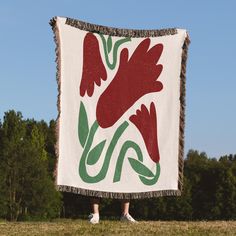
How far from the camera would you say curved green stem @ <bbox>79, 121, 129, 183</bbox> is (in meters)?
14.3

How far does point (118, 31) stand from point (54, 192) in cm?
5674

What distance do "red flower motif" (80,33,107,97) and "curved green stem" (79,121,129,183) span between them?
812 mm

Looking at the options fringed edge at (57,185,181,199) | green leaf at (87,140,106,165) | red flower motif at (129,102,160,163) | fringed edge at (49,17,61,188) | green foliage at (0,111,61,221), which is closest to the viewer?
fringed edge at (49,17,61,188)

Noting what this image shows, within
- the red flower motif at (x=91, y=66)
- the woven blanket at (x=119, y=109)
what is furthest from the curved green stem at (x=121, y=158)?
the red flower motif at (x=91, y=66)

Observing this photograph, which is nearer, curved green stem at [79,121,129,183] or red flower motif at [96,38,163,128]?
curved green stem at [79,121,129,183]

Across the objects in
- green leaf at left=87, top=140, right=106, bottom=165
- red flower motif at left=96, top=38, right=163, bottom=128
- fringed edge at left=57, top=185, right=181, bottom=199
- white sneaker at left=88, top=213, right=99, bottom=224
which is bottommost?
white sneaker at left=88, top=213, right=99, bottom=224

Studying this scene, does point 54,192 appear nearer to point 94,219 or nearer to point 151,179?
point 151,179

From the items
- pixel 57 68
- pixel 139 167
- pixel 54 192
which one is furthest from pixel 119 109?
pixel 54 192

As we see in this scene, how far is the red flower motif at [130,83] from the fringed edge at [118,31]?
0.20 meters

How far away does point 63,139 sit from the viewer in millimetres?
13992

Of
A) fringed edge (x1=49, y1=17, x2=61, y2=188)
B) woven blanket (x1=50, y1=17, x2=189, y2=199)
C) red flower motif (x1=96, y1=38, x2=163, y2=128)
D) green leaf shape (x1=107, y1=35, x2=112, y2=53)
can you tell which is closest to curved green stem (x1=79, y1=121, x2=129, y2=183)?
woven blanket (x1=50, y1=17, x2=189, y2=199)

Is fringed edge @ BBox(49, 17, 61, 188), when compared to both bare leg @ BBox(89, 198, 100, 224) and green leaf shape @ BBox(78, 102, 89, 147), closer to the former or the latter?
green leaf shape @ BBox(78, 102, 89, 147)

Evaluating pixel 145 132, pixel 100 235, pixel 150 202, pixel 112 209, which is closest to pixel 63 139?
pixel 145 132

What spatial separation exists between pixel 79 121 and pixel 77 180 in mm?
1255
